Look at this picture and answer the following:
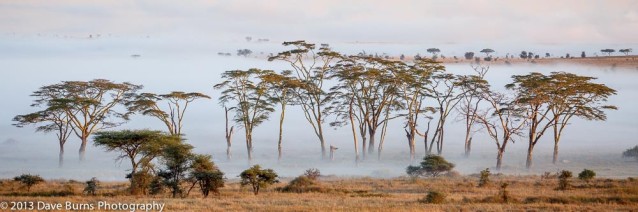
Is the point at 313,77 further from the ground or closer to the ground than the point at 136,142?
further from the ground

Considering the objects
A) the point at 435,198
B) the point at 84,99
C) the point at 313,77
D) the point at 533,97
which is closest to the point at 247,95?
the point at 313,77

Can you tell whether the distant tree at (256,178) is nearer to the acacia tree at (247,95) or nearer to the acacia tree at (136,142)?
the acacia tree at (136,142)

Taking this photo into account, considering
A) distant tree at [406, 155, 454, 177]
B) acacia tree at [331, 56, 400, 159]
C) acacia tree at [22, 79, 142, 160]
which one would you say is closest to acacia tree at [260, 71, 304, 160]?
acacia tree at [331, 56, 400, 159]

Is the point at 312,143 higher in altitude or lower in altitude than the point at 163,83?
lower

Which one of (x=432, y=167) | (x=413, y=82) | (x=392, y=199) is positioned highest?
(x=413, y=82)

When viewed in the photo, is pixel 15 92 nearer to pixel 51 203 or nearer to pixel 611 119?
pixel 611 119

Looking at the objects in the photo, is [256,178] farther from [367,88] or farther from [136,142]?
[367,88]

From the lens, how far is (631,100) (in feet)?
338

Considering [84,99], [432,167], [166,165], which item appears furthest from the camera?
[84,99]

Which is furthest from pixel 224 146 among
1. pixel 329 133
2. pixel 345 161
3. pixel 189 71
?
pixel 189 71

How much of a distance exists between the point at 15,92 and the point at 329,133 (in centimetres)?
7341

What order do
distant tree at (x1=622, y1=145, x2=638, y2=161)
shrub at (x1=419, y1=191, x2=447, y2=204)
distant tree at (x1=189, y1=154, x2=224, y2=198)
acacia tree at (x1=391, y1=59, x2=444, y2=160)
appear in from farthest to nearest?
distant tree at (x1=622, y1=145, x2=638, y2=161) → acacia tree at (x1=391, y1=59, x2=444, y2=160) → distant tree at (x1=189, y1=154, x2=224, y2=198) → shrub at (x1=419, y1=191, x2=447, y2=204)

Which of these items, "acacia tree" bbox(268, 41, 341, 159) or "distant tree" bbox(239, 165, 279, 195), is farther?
"acacia tree" bbox(268, 41, 341, 159)

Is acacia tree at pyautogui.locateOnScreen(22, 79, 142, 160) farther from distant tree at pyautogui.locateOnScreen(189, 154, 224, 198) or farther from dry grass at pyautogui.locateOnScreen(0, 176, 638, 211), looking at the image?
distant tree at pyautogui.locateOnScreen(189, 154, 224, 198)
